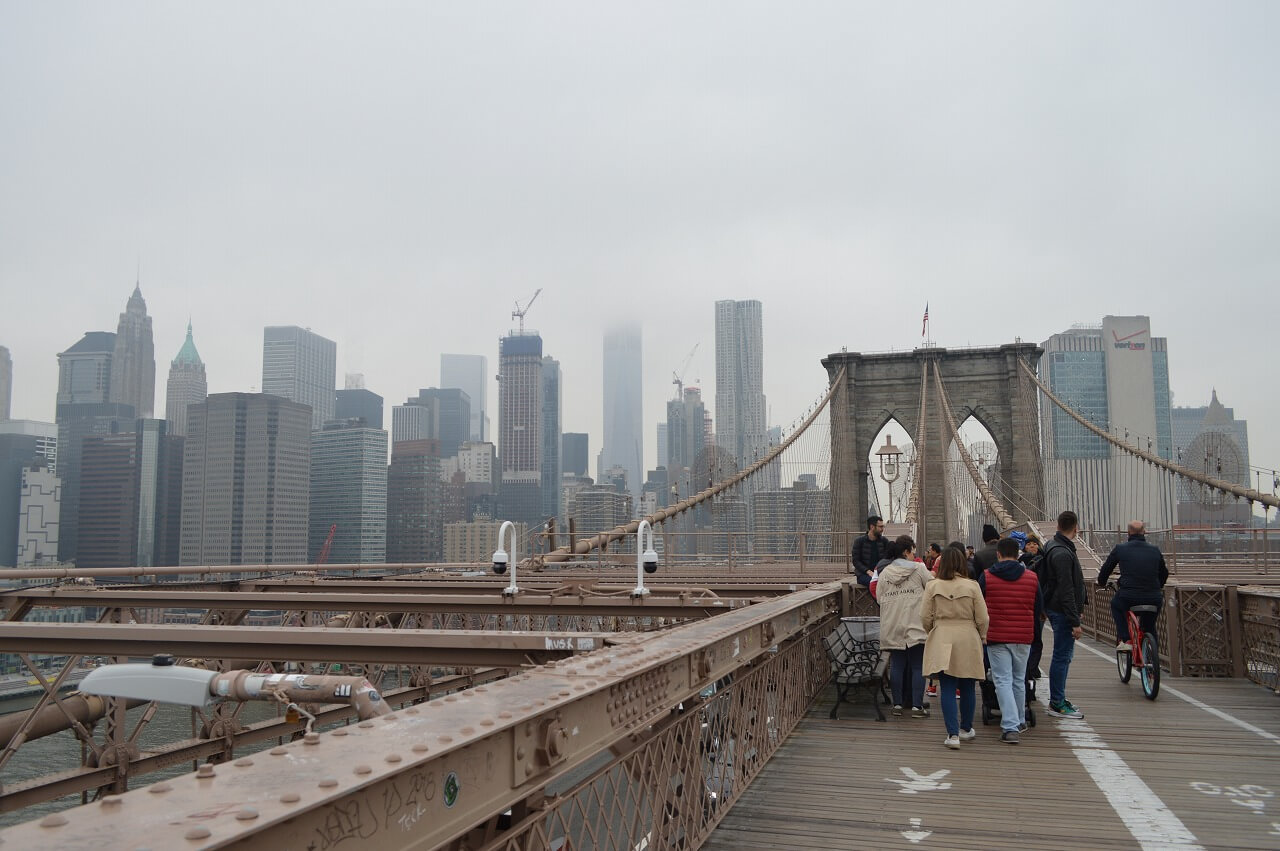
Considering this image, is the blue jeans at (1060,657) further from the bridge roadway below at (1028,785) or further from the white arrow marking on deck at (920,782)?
the white arrow marking on deck at (920,782)

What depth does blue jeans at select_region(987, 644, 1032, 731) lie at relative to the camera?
7113 mm

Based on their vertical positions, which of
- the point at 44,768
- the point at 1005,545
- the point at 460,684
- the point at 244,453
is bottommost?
the point at 44,768

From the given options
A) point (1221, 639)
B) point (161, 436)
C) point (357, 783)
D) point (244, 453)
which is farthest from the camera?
point (161, 436)

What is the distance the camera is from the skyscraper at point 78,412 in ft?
383

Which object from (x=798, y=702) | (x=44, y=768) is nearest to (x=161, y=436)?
(x=44, y=768)

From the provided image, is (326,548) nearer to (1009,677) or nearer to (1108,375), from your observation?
(1108,375)

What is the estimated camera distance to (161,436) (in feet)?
441

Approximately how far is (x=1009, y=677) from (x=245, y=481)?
4957 inches

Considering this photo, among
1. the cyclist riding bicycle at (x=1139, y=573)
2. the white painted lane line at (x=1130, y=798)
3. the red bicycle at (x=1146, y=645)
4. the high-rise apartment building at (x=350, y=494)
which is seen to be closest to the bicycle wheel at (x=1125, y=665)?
the red bicycle at (x=1146, y=645)

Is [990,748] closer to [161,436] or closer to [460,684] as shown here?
[460,684]

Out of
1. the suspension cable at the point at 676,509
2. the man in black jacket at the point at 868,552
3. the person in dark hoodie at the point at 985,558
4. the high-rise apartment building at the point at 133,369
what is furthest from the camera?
the high-rise apartment building at the point at 133,369

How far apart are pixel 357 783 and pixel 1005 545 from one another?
22.2 ft

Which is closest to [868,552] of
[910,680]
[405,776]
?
[910,680]

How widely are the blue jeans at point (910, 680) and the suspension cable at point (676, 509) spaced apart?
14.9ft
